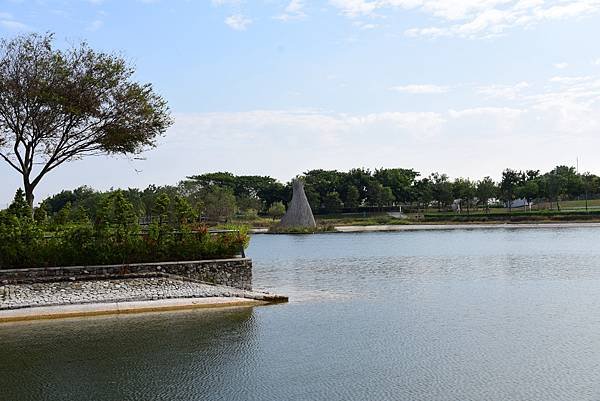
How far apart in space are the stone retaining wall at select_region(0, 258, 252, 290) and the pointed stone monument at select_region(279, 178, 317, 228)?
54569 mm

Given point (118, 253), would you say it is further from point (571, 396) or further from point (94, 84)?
point (571, 396)

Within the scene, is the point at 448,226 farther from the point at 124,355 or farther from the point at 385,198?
the point at 124,355

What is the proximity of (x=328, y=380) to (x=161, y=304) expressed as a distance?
752 centimetres

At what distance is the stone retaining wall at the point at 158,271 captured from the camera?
17.0 meters

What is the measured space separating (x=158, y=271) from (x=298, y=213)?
56.5 m

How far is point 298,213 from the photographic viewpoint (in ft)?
245

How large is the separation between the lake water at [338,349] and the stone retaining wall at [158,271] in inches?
77.7

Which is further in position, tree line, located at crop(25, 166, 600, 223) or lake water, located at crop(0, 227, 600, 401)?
tree line, located at crop(25, 166, 600, 223)

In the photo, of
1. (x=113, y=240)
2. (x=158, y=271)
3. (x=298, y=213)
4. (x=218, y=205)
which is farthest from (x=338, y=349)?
(x=218, y=205)

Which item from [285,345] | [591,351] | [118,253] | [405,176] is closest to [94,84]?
[118,253]

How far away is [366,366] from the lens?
36.9 ft

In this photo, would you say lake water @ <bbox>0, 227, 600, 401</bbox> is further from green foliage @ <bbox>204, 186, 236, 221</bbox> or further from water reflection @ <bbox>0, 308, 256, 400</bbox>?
green foliage @ <bbox>204, 186, 236, 221</bbox>

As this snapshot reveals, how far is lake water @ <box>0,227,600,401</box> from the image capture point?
9.95m

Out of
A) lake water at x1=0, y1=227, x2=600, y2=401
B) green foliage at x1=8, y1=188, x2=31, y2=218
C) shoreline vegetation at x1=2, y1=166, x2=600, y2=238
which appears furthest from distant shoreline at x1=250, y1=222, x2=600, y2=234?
green foliage at x1=8, y1=188, x2=31, y2=218
